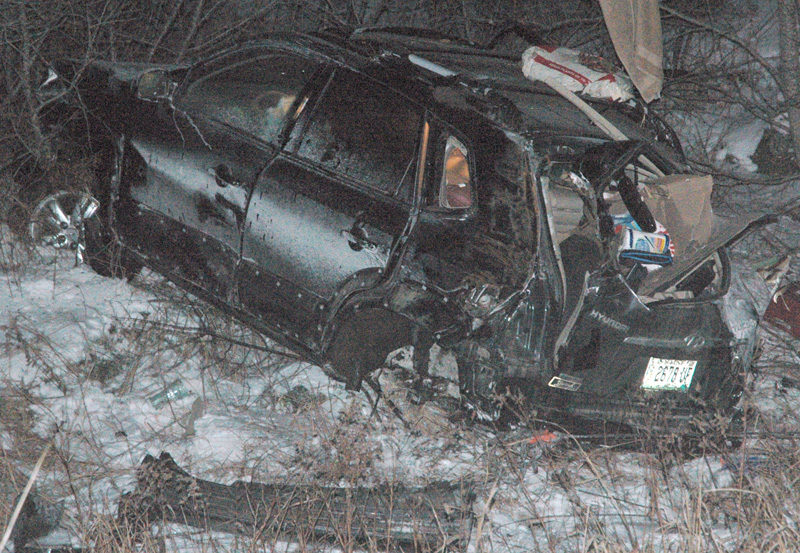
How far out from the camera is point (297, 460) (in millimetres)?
3781

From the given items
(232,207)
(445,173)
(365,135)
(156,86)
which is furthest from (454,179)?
(156,86)

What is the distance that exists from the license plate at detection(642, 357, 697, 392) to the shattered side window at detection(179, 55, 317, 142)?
7.38ft

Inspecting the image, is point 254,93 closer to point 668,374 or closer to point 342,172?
point 342,172

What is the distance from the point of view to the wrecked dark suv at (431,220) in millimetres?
3650

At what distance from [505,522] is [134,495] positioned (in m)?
1.60

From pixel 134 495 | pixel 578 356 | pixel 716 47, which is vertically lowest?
pixel 134 495

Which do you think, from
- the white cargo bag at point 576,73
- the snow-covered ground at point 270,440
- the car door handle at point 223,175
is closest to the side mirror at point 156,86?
the car door handle at point 223,175

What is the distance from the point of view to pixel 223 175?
4.43 metres

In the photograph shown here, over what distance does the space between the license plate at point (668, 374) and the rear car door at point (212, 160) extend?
2.20 m

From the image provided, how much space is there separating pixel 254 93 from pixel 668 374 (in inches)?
103

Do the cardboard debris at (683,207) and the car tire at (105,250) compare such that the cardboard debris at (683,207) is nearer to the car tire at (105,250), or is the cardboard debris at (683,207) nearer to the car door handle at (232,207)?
the car door handle at (232,207)

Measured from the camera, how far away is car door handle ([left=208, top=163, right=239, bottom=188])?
4402 mm

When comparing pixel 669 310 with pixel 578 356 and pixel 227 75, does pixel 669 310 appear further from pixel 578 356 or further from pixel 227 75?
pixel 227 75

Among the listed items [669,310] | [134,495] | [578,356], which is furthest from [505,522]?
[134,495]
